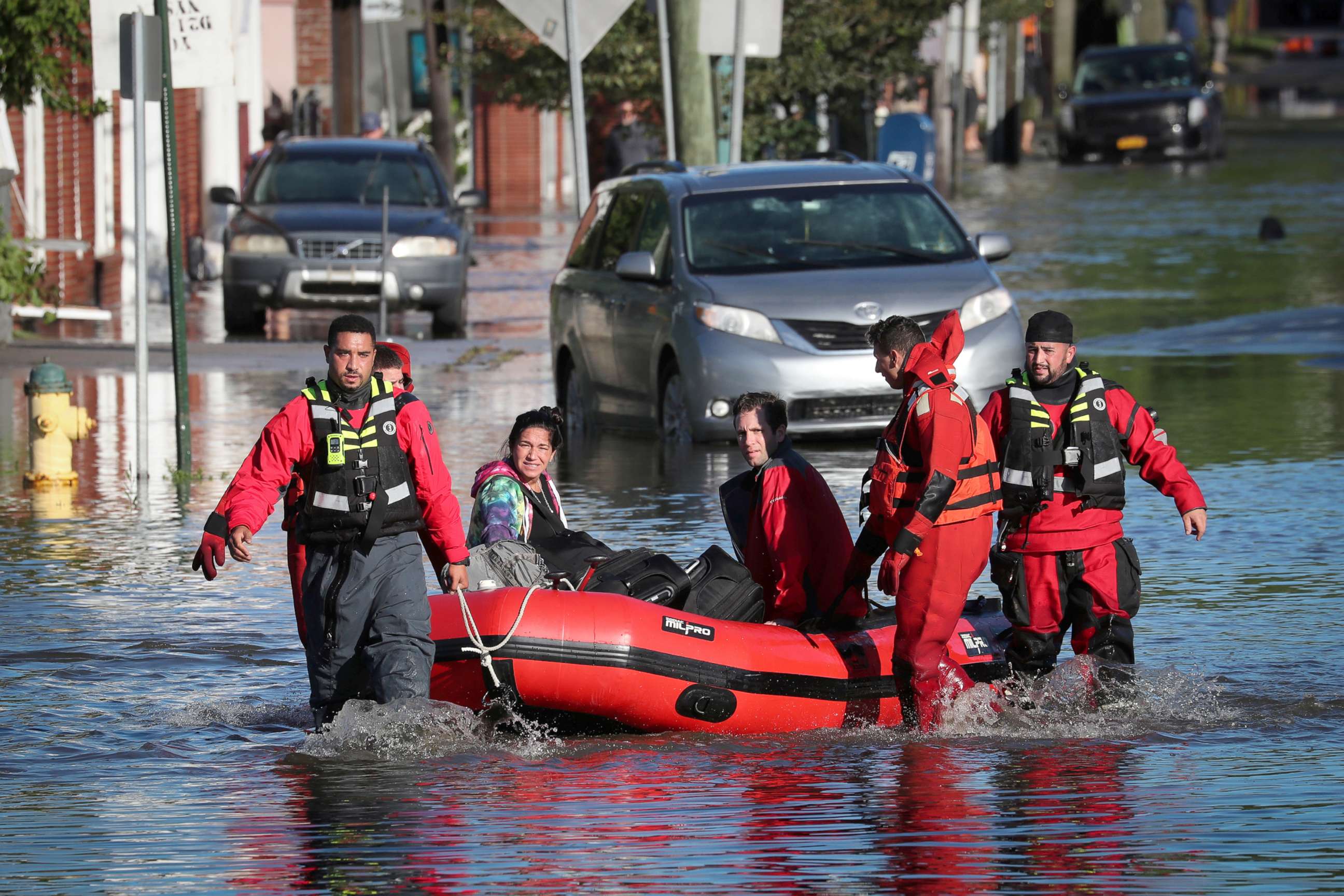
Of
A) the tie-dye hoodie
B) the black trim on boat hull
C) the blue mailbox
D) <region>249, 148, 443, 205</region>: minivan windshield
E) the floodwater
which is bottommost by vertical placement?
the floodwater

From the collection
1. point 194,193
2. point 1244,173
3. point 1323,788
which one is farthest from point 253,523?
point 1244,173

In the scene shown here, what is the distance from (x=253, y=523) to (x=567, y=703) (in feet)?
3.63

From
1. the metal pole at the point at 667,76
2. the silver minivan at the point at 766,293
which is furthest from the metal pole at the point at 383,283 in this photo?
the silver minivan at the point at 766,293

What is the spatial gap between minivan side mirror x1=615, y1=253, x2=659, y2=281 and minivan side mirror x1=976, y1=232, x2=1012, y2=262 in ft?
6.16

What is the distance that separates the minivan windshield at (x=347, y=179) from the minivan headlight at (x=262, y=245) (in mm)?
779

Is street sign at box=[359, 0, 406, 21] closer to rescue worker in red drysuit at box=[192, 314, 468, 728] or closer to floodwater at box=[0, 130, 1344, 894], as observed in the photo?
floodwater at box=[0, 130, 1344, 894]

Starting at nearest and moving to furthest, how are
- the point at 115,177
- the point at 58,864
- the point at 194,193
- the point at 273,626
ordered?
the point at 58,864 → the point at 273,626 → the point at 115,177 → the point at 194,193

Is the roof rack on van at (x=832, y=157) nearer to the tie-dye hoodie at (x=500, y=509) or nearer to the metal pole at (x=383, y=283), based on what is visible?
the metal pole at (x=383, y=283)

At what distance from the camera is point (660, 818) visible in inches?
265

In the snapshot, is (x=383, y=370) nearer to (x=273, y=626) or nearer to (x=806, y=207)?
(x=273, y=626)

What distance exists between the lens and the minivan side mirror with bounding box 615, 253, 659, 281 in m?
14.7

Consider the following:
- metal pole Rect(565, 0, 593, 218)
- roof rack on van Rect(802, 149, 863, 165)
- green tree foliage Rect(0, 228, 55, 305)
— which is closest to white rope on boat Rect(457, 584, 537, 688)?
roof rack on van Rect(802, 149, 863, 165)

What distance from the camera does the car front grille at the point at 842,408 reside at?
14438 mm

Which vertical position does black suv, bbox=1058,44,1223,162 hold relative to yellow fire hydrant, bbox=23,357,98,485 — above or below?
above
